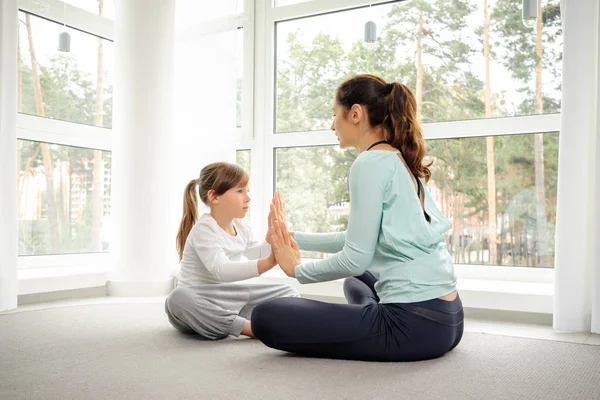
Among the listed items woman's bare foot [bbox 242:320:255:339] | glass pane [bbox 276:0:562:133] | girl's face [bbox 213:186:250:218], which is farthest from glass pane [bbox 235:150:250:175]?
woman's bare foot [bbox 242:320:255:339]

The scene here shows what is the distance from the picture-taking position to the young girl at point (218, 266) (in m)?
2.19

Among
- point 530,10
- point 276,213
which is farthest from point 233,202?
point 530,10

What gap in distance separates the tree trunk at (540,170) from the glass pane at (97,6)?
2695 millimetres

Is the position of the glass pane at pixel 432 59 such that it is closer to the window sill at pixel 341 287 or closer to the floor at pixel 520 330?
the window sill at pixel 341 287

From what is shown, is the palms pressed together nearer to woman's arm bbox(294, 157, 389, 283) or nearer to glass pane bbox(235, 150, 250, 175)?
woman's arm bbox(294, 157, 389, 283)

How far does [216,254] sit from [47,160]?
1.90 metres

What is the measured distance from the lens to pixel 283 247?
1.94 meters

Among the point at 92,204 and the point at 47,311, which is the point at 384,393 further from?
the point at 92,204

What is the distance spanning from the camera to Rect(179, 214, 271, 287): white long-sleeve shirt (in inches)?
83.4

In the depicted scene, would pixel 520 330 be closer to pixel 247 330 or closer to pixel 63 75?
pixel 247 330

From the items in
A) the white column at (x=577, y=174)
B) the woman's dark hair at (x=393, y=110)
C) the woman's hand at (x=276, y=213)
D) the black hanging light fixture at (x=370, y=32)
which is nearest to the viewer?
the woman's dark hair at (x=393, y=110)

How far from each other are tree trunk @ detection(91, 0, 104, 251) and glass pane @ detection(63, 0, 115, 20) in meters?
0.01

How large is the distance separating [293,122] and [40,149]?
1.57 m

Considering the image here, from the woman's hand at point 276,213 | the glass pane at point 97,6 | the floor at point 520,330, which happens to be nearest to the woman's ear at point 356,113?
the woman's hand at point 276,213
